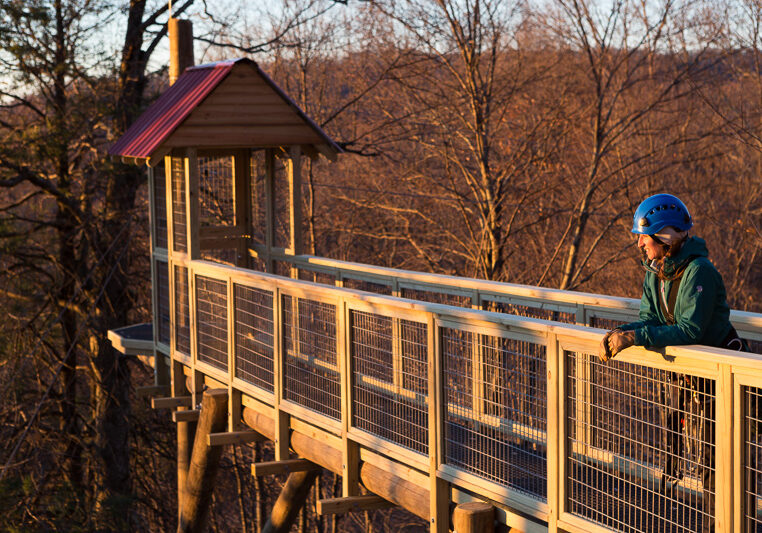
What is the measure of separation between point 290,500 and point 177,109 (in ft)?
13.9

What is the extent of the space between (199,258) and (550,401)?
19.2ft

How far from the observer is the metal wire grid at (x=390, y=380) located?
20.9ft

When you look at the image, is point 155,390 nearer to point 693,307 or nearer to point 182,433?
point 182,433

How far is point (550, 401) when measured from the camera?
508 cm

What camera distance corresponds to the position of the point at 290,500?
10445mm

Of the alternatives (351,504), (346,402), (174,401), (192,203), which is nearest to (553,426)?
(346,402)

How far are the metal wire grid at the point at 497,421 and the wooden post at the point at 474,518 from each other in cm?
18

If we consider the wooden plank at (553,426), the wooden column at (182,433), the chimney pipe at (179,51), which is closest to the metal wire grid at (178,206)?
the wooden column at (182,433)

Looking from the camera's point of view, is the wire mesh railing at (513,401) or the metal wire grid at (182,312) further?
the metal wire grid at (182,312)

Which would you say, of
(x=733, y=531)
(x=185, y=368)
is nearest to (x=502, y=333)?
(x=733, y=531)

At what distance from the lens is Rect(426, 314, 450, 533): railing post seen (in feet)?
→ 19.6

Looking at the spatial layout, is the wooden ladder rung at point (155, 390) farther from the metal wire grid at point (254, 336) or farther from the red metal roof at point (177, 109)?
the metal wire grid at point (254, 336)

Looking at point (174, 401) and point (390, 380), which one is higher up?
point (390, 380)

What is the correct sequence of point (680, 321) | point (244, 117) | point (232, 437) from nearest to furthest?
point (680, 321) → point (232, 437) → point (244, 117)
